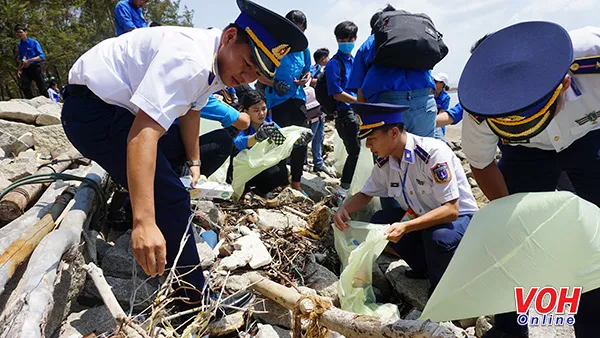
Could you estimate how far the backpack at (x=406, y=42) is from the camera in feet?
10.8

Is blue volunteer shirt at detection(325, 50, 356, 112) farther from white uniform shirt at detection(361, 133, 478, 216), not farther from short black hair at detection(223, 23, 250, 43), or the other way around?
short black hair at detection(223, 23, 250, 43)

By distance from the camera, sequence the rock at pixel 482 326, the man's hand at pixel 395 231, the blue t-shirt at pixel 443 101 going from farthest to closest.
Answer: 1. the blue t-shirt at pixel 443 101
2. the man's hand at pixel 395 231
3. the rock at pixel 482 326

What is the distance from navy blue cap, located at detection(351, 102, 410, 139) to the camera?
2.73m

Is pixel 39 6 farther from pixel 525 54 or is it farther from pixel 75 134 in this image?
pixel 525 54

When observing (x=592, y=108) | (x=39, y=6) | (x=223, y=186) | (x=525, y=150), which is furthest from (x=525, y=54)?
(x=39, y=6)

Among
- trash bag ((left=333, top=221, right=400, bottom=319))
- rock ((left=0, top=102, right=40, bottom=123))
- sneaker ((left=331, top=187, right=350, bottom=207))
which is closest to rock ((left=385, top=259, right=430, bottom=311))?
trash bag ((left=333, top=221, right=400, bottom=319))

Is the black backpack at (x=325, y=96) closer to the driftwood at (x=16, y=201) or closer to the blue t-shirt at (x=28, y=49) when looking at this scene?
the driftwood at (x=16, y=201)

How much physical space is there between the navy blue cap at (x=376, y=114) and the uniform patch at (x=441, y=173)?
1.29 feet

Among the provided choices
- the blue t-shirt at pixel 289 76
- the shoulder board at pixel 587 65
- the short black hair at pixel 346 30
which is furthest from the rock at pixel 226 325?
the short black hair at pixel 346 30

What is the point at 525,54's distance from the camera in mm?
1712

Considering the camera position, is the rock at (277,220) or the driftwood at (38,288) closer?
the driftwood at (38,288)

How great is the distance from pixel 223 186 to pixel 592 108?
229 cm

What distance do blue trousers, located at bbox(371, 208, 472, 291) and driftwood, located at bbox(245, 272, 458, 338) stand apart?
87 centimetres

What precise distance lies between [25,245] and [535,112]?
2.23 m
